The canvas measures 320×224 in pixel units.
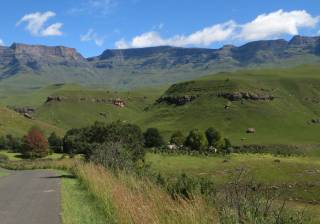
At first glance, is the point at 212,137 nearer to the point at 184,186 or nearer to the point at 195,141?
the point at 195,141

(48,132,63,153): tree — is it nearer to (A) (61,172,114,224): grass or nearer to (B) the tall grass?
(A) (61,172,114,224): grass

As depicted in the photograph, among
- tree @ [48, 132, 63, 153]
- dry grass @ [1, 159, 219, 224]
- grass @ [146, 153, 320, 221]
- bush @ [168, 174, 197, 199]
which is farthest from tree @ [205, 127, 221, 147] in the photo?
dry grass @ [1, 159, 219, 224]

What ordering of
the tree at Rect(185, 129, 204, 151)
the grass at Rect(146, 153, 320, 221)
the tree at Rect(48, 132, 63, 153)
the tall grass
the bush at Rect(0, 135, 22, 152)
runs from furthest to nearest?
1. the tree at Rect(48, 132, 63, 153)
2. the bush at Rect(0, 135, 22, 152)
3. the tree at Rect(185, 129, 204, 151)
4. the grass at Rect(146, 153, 320, 221)
5. the tall grass

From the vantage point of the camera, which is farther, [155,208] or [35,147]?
[35,147]

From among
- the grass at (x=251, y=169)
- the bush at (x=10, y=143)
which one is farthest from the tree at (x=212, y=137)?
the bush at (x=10, y=143)

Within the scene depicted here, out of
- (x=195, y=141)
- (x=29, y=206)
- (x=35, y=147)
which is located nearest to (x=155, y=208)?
(x=29, y=206)

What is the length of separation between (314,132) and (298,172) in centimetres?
9559

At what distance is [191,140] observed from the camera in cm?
13988

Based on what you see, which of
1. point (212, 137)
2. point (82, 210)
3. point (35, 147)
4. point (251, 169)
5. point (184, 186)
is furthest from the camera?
point (212, 137)

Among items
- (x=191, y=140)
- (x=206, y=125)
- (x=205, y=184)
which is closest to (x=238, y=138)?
(x=206, y=125)

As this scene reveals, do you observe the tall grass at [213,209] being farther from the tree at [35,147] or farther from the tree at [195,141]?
the tree at [195,141]

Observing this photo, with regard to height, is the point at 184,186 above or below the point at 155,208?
below

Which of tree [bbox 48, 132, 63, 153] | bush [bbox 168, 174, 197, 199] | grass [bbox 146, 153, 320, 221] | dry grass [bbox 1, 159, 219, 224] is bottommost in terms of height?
tree [bbox 48, 132, 63, 153]

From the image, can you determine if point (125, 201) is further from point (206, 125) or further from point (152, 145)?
point (206, 125)
